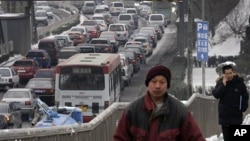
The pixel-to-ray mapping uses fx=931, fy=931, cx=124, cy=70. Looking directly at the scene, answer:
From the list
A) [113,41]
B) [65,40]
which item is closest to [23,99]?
[65,40]

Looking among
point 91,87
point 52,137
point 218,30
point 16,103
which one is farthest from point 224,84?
point 218,30

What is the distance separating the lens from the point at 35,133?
12.0 m

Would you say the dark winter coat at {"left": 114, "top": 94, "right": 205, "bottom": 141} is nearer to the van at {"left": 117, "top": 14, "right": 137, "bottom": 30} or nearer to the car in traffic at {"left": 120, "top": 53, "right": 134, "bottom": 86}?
the car in traffic at {"left": 120, "top": 53, "right": 134, "bottom": 86}

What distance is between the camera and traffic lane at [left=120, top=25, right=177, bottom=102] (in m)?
43.2

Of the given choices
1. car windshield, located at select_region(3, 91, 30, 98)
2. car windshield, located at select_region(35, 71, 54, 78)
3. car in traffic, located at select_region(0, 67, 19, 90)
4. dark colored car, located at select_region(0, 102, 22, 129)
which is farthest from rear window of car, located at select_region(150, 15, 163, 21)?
dark colored car, located at select_region(0, 102, 22, 129)

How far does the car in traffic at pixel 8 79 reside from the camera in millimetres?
45250

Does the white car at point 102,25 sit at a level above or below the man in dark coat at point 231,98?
below

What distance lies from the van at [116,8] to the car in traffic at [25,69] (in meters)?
54.9

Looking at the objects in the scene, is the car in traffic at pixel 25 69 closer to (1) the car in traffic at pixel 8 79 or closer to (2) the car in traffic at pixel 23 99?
(1) the car in traffic at pixel 8 79

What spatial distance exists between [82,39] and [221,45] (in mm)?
15014

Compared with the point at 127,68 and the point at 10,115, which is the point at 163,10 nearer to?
the point at 127,68

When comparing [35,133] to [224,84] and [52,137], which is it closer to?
[52,137]

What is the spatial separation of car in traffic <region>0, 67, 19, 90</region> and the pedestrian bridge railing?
25.4m

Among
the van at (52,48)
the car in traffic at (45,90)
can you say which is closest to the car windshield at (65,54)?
the van at (52,48)
